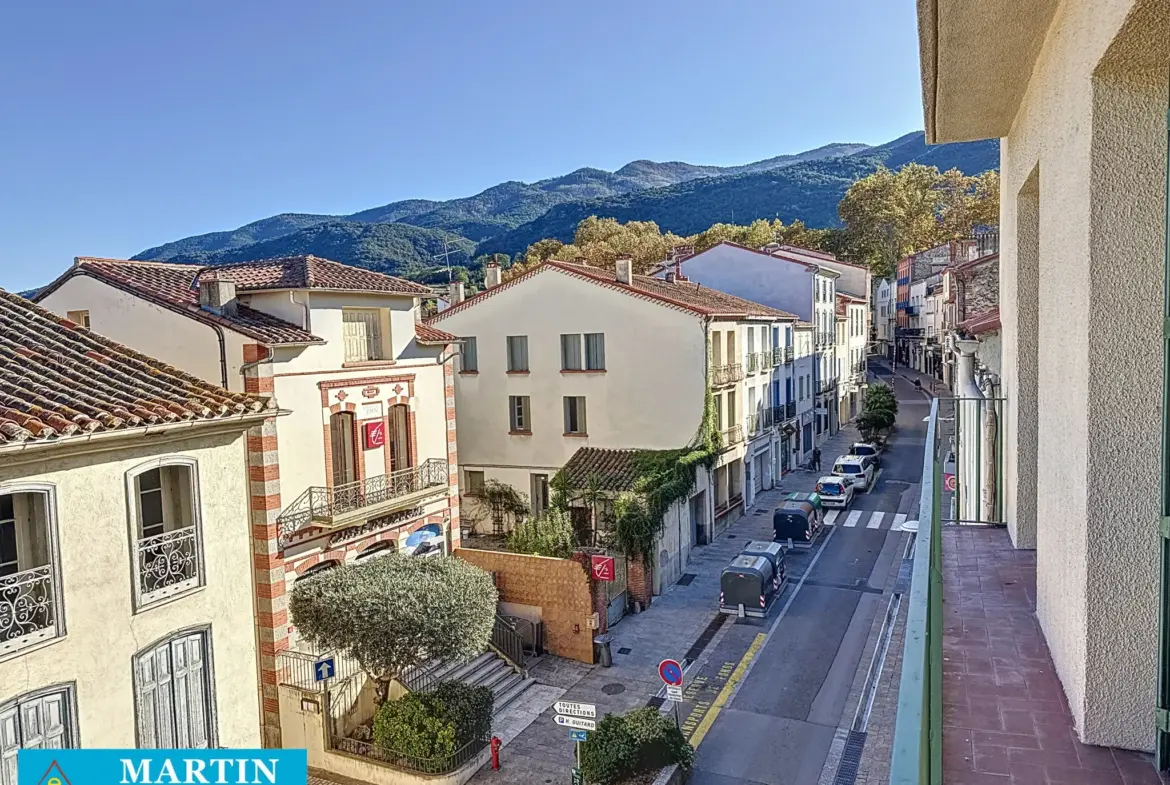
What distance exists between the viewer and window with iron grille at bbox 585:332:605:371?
28.7 m

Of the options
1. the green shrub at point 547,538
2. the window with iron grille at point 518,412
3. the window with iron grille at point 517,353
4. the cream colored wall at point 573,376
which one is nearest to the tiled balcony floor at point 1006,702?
the green shrub at point 547,538

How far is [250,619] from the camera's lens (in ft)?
39.4

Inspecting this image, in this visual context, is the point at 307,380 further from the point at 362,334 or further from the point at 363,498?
the point at 363,498

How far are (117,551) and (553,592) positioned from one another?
491 inches

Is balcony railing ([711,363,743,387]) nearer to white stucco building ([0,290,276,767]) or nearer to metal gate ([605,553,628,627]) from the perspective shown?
metal gate ([605,553,628,627])

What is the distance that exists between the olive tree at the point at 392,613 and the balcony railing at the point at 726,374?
13.9 meters

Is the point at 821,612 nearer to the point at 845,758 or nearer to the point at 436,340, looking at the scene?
the point at 845,758

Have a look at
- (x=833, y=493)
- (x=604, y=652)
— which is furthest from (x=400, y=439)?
(x=833, y=493)

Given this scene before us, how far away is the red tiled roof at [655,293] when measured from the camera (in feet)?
91.4

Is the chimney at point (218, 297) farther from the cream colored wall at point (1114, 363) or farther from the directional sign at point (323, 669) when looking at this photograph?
the cream colored wall at point (1114, 363)

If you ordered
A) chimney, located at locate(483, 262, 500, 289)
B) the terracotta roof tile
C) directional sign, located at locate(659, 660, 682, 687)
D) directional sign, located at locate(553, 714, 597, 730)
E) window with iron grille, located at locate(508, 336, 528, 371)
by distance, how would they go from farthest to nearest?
chimney, located at locate(483, 262, 500, 289) < window with iron grille, located at locate(508, 336, 528, 371) < the terracotta roof tile < directional sign, located at locate(659, 660, 682, 687) < directional sign, located at locate(553, 714, 597, 730)

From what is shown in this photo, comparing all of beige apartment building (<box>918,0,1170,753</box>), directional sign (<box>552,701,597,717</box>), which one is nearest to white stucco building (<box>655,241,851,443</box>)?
directional sign (<box>552,701,597,717</box>)

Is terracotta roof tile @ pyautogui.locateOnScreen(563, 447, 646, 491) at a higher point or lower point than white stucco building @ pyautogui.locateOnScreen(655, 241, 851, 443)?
lower

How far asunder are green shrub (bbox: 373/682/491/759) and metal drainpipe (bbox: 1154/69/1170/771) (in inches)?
548
